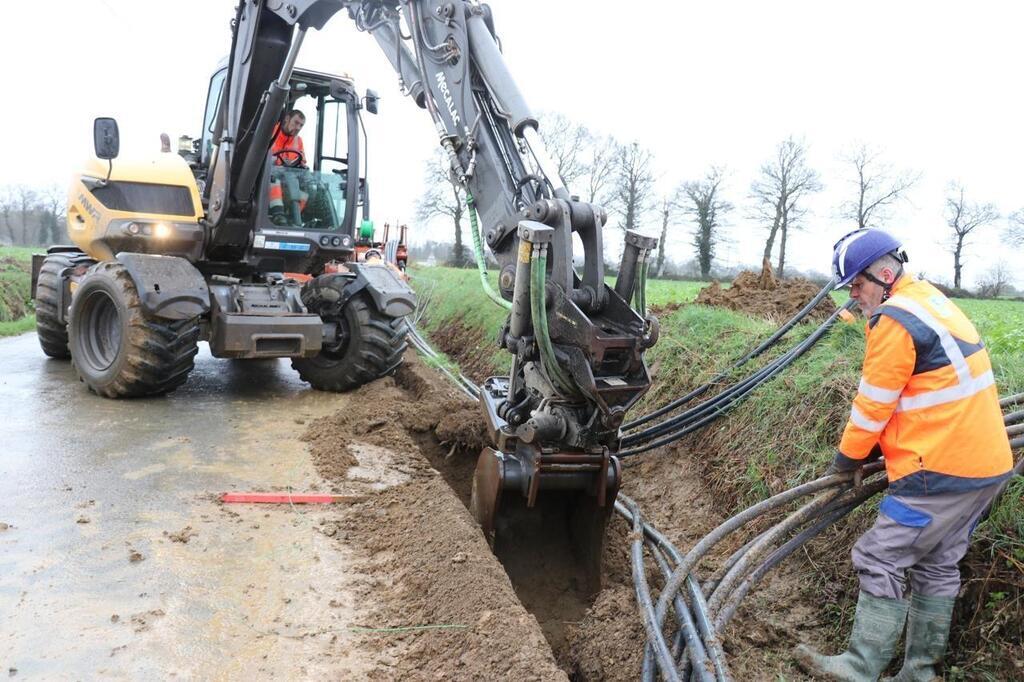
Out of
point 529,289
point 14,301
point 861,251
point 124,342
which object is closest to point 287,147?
point 124,342

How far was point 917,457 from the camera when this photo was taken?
9.62 feet

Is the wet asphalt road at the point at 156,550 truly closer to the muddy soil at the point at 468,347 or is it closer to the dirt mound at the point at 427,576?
the dirt mound at the point at 427,576

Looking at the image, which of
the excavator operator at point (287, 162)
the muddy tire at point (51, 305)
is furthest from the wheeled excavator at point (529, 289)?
the muddy tire at point (51, 305)

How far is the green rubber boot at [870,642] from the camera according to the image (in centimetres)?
301

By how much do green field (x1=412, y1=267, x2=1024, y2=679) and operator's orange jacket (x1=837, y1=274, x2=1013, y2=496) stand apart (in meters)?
0.53

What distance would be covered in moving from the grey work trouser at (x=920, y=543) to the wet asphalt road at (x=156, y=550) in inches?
86.9

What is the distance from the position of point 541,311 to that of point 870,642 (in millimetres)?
2012

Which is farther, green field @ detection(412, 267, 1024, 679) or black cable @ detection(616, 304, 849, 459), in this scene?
black cable @ detection(616, 304, 849, 459)

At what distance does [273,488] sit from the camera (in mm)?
4766

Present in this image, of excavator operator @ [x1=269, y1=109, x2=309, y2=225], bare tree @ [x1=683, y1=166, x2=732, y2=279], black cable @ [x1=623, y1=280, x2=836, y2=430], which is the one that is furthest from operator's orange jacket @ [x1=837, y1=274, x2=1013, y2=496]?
bare tree @ [x1=683, y1=166, x2=732, y2=279]

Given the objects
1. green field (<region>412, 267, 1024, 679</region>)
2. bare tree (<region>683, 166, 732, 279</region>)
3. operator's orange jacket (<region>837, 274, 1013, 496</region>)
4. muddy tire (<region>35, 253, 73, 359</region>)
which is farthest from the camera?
bare tree (<region>683, 166, 732, 279</region>)

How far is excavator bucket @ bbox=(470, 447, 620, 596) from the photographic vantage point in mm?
3855

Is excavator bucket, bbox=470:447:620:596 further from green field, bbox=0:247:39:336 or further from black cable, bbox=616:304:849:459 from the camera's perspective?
green field, bbox=0:247:39:336

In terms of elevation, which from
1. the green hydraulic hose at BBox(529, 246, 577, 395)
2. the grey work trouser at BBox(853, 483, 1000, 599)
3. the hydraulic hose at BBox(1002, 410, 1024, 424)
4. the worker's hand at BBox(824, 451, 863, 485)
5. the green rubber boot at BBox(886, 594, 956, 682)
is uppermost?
the green hydraulic hose at BBox(529, 246, 577, 395)
